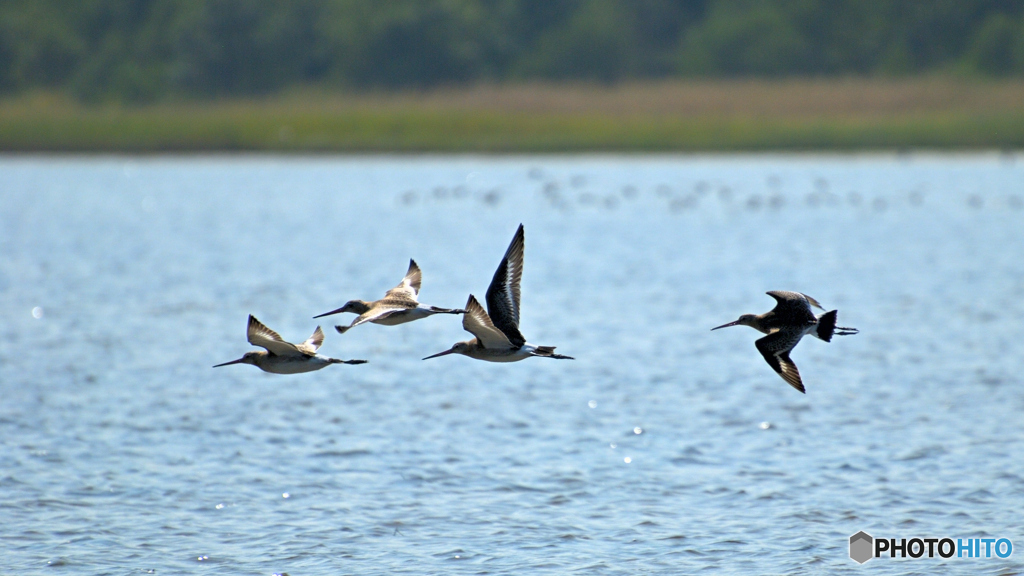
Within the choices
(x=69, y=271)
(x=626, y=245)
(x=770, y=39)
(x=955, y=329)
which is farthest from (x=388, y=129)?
(x=955, y=329)

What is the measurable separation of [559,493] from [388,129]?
53986 millimetres

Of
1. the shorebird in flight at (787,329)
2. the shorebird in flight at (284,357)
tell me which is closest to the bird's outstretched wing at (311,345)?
the shorebird in flight at (284,357)

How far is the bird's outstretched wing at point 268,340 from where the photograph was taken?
28.7 ft

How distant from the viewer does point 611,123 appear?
60781 millimetres

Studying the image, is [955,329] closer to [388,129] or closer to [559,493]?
[559,493]

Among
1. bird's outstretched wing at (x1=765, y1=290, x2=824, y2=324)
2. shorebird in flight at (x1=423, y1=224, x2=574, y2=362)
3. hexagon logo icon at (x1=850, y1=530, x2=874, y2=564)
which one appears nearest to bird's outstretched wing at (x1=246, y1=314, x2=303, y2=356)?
shorebird in flight at (x1=423, y1=224, x2=574, y2=362)

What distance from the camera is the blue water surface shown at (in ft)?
34.6

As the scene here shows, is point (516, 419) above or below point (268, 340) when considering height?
below

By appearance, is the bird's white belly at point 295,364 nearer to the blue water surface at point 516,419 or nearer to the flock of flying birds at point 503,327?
the flock of flying birds at point 503,327

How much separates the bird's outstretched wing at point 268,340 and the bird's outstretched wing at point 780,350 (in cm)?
311

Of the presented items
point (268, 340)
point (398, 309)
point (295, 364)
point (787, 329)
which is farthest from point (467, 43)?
point (787, 329)

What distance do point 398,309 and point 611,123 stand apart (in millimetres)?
52595

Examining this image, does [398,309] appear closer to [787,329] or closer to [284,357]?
[284,357]

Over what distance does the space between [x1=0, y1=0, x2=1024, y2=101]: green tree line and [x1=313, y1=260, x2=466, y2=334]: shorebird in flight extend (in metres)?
68.0
